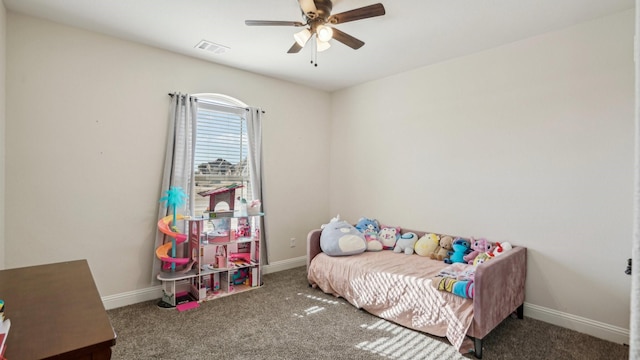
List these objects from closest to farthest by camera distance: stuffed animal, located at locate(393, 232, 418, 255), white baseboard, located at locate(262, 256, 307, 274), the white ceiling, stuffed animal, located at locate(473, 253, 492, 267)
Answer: the white ceiling
stuffed animal, located at locate(473, 253, 492, 267)
stuffed animal, located at locate(393, 232, 418, 255)
white baseboard, located at locate(262, 256, 307, 274)

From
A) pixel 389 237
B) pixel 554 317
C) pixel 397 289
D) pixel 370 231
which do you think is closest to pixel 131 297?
pixel 397 289

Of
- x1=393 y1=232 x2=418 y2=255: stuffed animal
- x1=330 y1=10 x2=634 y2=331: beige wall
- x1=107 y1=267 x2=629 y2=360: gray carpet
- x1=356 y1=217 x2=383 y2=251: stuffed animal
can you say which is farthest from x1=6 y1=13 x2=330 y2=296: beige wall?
x1=393 y1=232 x2=418 y2=255: stuffed animal

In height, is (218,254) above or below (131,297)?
above

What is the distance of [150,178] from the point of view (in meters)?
3.24

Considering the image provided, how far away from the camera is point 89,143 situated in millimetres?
A: 2914

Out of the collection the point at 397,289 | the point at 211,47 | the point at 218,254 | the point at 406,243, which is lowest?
the point at 397,289

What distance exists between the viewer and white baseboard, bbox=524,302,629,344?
2.50 metres

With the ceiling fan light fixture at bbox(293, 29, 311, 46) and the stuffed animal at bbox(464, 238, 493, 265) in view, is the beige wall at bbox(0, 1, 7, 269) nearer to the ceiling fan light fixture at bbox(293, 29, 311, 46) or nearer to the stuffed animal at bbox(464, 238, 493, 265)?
the ceiling fan light fixture at bbox(293, 29, 311, 46)

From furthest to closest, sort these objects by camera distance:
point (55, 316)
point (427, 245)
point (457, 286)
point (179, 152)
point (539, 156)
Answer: point (427, 245) → point (179, 152) → point (539, 156) → point (457, 286) → point (55, 316)

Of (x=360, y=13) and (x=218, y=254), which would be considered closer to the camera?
(x=360, y=13)

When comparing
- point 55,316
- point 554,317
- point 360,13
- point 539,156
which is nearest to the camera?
point 55,316

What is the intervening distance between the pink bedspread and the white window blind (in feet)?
4.63

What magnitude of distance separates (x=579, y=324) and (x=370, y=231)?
2.09m

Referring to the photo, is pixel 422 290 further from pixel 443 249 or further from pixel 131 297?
pixel 131 297
